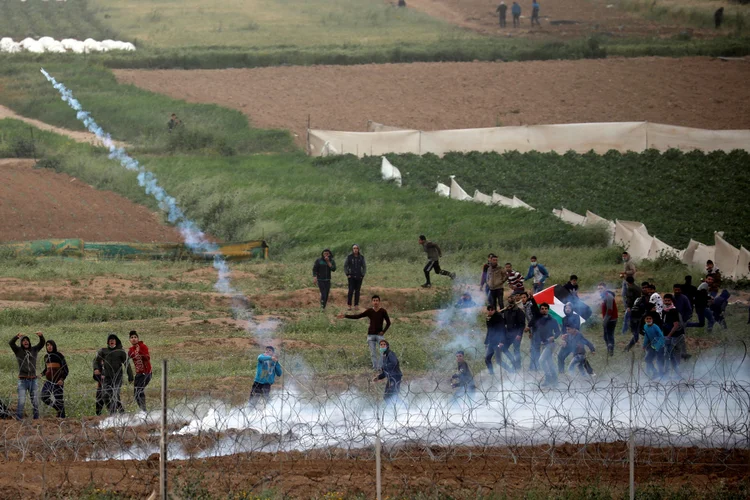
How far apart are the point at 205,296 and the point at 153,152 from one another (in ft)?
64.5

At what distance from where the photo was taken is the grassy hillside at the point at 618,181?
111 feet

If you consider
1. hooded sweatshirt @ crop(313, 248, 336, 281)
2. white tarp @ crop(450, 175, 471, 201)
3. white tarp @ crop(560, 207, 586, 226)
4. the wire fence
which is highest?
white tarp @ crop(450, 175, 471, 201)

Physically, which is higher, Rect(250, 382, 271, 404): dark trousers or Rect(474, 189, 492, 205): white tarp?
Rect(474, 189, 492, 205): white tarp

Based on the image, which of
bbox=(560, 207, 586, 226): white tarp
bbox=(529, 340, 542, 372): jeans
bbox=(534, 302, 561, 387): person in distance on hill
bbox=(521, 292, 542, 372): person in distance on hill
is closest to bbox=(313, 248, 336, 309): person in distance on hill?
bbox=(521, 292, 542, 372): person in distance on hill

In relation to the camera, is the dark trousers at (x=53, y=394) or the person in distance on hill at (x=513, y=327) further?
the person in distance on hill at (x=513, y=327)

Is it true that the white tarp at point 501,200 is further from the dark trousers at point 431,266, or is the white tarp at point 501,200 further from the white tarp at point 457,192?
the dark trousers at point 431,266

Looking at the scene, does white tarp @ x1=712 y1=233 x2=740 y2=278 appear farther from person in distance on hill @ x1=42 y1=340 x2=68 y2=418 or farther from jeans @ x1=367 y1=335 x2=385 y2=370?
person in distance on hill @ x1=42 y1=340 x2=68 y2=418

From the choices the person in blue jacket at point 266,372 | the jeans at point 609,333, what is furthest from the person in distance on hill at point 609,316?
the person in blue jacket at point 266,372

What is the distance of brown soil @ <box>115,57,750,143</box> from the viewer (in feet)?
162

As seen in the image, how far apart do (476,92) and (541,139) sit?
1066 cm

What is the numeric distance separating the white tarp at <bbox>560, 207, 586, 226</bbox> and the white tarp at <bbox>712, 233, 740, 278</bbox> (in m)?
6.12

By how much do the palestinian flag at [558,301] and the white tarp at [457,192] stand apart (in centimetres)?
1635

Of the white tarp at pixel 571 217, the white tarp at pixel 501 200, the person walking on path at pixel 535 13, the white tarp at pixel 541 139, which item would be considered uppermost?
the person walking on path at pixel 535 13

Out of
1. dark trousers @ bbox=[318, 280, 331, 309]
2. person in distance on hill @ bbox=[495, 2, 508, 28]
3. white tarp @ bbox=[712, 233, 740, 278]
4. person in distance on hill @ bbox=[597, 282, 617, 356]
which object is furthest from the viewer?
person in distance on hill @ bbox=[495, 2, 508, 28]
